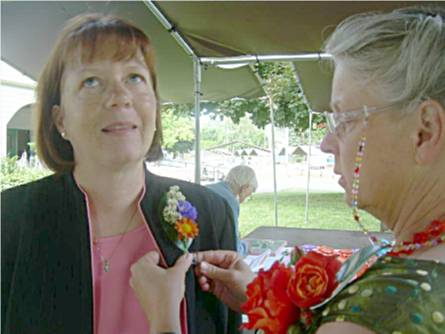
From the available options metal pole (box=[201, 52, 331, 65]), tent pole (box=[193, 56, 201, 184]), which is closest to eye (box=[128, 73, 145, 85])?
tent pole (box=[193, 56, 201, 184])

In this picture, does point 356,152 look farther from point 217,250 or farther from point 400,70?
point 217,250

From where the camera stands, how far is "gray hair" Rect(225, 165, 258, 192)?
333 centimetres

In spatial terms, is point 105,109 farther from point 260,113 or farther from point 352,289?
point 260,113

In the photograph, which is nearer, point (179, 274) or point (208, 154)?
point (179, 274)

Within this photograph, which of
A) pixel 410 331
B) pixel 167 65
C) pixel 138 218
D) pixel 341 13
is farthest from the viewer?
pixel 167 65

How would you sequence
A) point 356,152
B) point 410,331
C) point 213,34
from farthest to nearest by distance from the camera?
point 213,34, point 356,152, point 410,331

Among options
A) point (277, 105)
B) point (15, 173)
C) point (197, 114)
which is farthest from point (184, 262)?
point (277, 105)

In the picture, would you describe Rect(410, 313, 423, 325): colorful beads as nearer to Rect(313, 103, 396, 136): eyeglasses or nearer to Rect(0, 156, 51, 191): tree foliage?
Rect(313, 103, 396, 136): eyeglasses

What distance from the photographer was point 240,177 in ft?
10.9

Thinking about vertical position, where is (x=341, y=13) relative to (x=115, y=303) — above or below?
above

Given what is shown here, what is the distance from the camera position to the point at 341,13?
6.85ft

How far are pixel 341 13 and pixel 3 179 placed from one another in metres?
1.80

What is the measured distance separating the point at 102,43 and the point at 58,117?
0.60 ft

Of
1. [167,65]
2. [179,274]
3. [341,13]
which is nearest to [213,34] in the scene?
[167,65]
